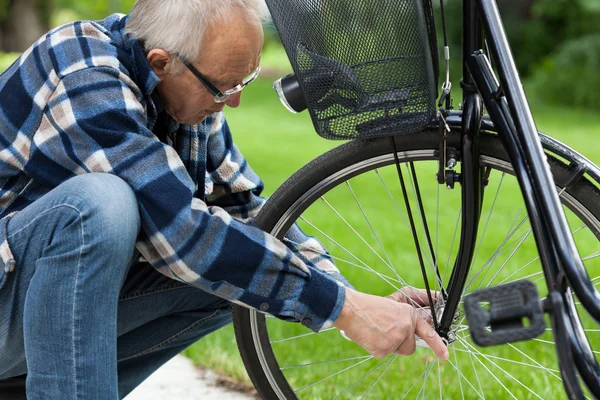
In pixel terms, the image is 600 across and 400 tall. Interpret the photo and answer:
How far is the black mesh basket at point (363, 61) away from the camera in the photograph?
63.7 inches

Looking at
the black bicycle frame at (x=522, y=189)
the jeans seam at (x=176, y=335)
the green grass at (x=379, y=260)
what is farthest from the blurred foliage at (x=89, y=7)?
the black bicycle frame at (x=522, y=189)

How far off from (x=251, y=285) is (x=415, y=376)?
1.17m

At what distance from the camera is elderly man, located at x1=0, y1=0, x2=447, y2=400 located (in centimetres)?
163

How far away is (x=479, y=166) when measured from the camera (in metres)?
1.75

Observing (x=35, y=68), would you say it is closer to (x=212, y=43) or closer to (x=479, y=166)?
(x=212, y=43)

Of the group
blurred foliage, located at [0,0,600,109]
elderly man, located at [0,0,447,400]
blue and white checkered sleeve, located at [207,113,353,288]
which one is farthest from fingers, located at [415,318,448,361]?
blurred foliage, located at [0,0,600,109]

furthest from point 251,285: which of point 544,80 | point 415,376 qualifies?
point 544,80

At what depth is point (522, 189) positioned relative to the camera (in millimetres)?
1483

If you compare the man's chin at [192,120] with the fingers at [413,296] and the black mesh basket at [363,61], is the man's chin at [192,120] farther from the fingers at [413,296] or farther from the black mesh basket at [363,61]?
the fingers at [413,296]

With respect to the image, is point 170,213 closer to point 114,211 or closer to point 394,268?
point 114,211

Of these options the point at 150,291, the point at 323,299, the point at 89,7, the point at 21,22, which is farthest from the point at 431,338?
the point at 89,7

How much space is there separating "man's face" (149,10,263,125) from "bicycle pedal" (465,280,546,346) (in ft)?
2.48

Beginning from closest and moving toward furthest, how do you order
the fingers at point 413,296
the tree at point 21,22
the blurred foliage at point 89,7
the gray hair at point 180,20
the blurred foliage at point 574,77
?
1. the gray hair at point 180,20
2. the fingers at point 413,296
3. the blurred foliage at point 574,77
4. the blurred foliage at point 89,7
5. the tree at point 21,22

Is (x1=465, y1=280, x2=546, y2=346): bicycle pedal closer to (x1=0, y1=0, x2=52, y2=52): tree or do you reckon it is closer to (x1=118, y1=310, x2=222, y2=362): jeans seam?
(x1=118, y1=310, x2=222, y2=362): jeans seam
